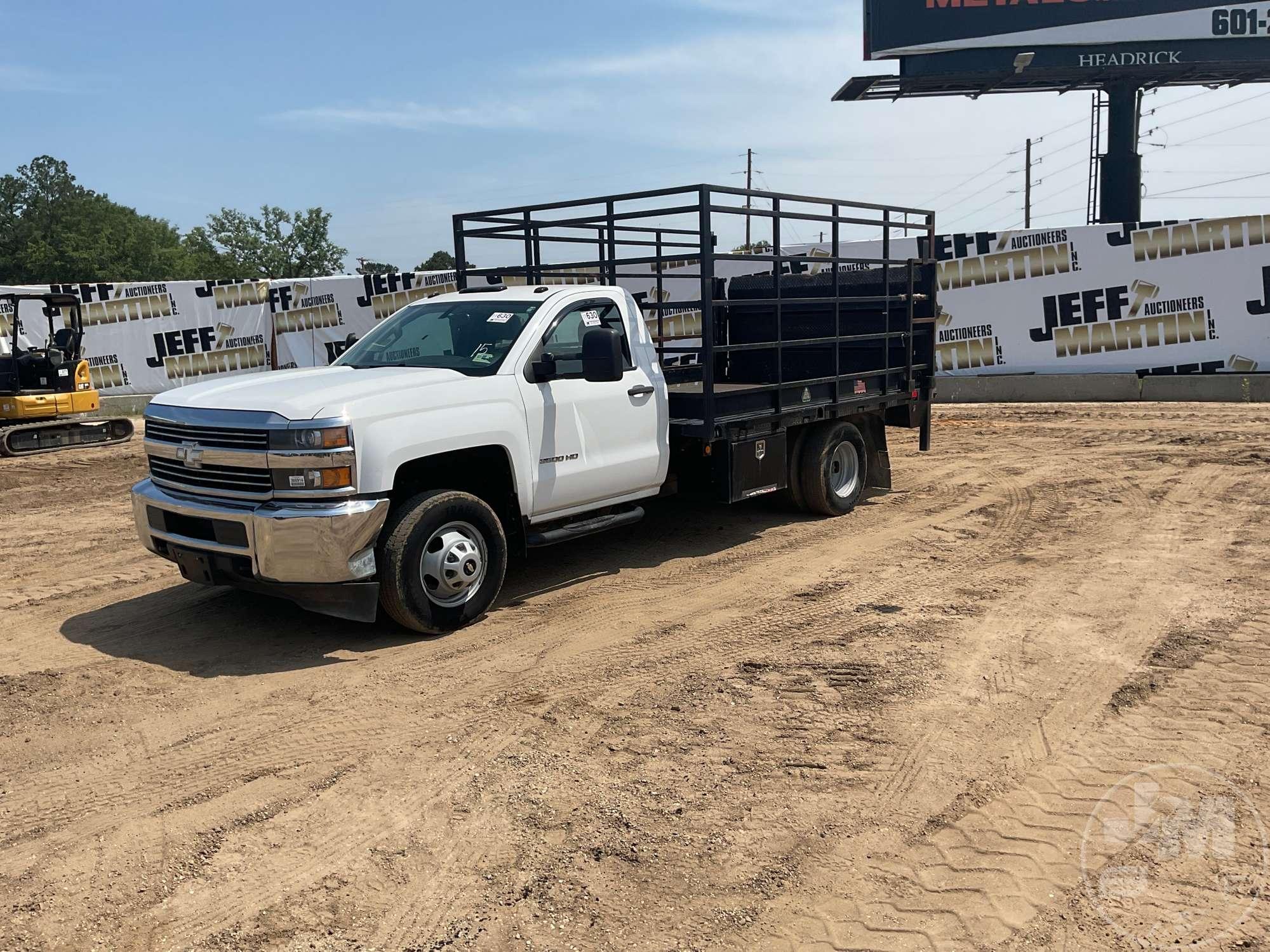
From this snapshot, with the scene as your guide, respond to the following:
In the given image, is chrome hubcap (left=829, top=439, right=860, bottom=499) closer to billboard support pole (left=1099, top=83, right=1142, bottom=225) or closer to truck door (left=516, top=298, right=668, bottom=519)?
truck door (left=516, top=298, right=668, bottom=519)

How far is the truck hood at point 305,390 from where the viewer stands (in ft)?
18.6

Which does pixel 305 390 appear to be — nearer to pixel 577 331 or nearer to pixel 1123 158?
pixel 577 331

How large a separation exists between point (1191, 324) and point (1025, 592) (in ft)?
46.9

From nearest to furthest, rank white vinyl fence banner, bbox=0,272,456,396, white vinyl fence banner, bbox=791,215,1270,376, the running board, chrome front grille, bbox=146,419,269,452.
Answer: chrome front grille, bbox=146,419,269,452 < the running board < white vinyl fence banner, bbox=791,215,1270,376 < white vinyl fence banner, bbox=0,272,456,396

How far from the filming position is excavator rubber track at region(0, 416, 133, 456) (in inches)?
594

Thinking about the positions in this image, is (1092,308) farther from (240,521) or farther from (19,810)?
(19,810)

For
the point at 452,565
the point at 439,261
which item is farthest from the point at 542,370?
the point at 439,261

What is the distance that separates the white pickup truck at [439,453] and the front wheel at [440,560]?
1 cm

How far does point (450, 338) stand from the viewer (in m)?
7.11

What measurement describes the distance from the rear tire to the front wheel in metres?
3.74

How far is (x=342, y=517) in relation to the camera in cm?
559

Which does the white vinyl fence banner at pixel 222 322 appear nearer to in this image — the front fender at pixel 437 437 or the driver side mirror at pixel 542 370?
the driver side mirror at pixel 542 370

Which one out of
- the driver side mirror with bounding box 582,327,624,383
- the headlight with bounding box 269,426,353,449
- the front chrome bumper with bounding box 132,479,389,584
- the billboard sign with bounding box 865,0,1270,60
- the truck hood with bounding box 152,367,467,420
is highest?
the billboard sign with bounding box 865,0,1270,60

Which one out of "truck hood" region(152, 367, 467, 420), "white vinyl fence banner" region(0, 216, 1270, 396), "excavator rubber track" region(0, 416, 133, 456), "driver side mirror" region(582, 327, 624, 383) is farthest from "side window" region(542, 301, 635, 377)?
"excavator rubber track" region(0, 416, 133, 456)
